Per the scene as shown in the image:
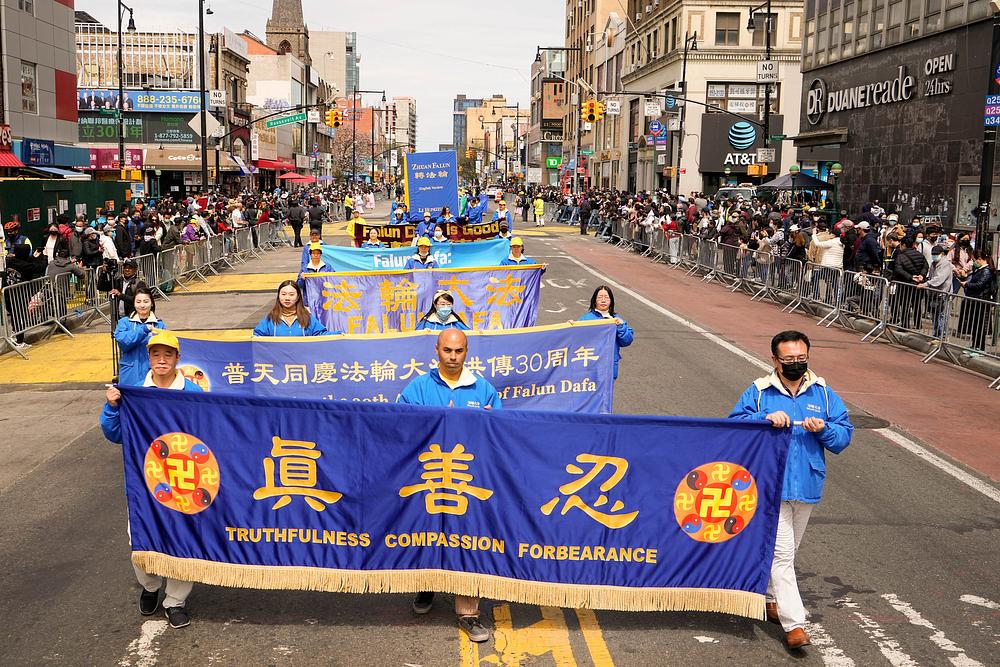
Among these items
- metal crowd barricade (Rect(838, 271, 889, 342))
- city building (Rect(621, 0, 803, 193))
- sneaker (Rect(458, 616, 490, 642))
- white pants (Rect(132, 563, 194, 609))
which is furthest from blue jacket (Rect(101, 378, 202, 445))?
city building (Rect(621, 0, 803, 193))

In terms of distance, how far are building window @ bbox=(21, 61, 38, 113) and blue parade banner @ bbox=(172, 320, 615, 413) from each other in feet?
96.3

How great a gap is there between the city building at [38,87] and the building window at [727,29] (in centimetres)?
3639

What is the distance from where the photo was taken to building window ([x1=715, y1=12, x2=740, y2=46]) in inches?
2319

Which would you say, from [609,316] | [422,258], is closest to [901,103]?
[422,258]

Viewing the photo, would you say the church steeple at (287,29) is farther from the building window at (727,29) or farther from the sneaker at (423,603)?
the sneaker at (423,603)

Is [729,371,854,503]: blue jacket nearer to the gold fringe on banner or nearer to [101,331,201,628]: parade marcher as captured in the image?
the gold fringe on banner

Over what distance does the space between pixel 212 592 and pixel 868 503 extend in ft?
17.9

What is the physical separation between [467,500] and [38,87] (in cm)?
3465

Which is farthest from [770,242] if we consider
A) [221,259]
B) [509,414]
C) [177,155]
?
[177,155]

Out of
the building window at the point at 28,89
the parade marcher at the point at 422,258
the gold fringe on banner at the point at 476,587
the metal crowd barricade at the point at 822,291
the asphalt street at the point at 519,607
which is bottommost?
the asphalt street at the point at 519,607

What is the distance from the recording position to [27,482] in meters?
9.15

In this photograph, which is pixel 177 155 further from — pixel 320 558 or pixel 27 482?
pixel 320 558

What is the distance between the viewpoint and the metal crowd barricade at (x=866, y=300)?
57.9 feet

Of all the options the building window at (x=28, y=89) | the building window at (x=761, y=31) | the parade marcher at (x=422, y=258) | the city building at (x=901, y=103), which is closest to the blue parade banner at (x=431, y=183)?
the building window at (x=28, y=89)
